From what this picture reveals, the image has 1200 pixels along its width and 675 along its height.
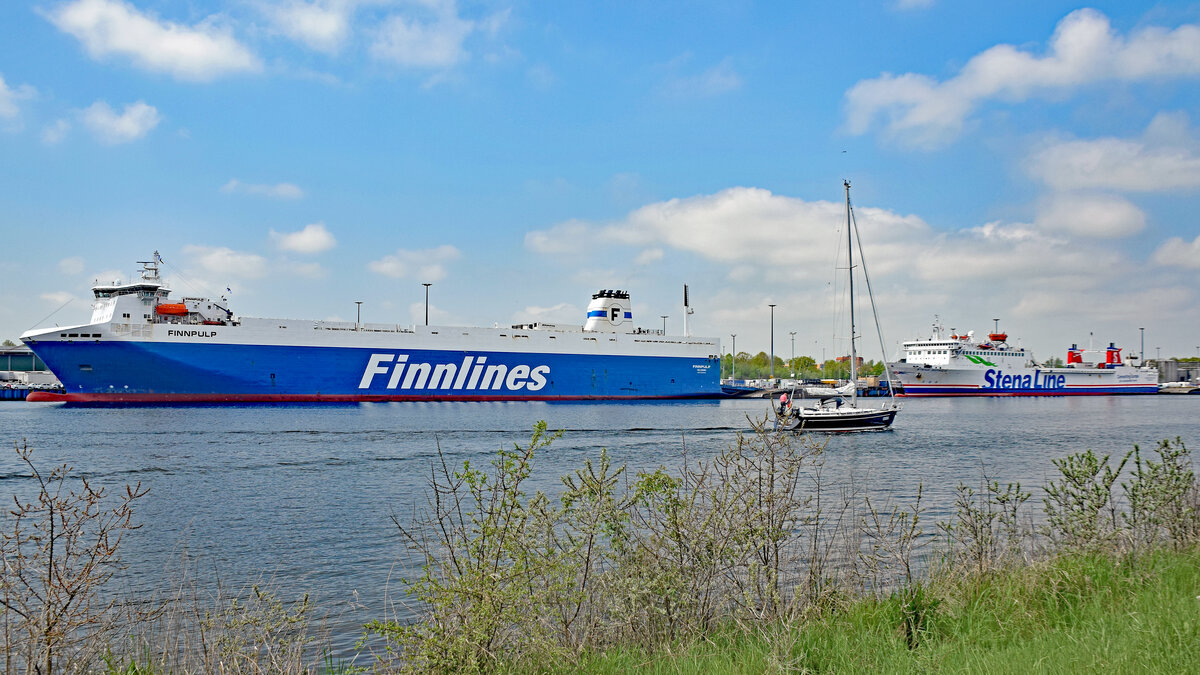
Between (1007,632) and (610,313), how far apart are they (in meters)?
52.0

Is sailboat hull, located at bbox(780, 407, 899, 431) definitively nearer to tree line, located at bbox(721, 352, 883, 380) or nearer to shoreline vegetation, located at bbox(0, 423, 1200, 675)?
shoreline vegetation, located at bbox(0, 423, 1200, 675)

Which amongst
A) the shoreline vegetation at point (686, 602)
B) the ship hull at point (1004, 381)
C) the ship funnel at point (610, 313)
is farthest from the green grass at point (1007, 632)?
the ship hull at point (1004, 381)

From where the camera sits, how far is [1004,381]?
241 feet

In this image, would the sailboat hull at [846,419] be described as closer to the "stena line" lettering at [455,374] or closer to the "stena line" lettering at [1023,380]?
the "stena line" lettering at [455,374]

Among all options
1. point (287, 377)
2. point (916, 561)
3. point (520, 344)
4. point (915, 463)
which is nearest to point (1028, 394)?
point (520, 344)

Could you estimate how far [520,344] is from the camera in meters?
50.8

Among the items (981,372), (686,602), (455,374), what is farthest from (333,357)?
(981,372)

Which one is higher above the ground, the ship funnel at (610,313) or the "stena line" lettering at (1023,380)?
the ship funnel at (610,313)

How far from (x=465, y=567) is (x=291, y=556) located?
669 cm

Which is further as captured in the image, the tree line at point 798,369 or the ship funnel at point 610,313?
the tree line at point 798,369

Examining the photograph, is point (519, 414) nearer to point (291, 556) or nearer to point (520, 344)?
point (520, 344)

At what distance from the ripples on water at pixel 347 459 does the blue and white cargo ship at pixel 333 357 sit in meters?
2.64

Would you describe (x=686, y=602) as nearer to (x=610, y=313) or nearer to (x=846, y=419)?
(x=846, y=419)

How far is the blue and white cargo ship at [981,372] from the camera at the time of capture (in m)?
71.6
